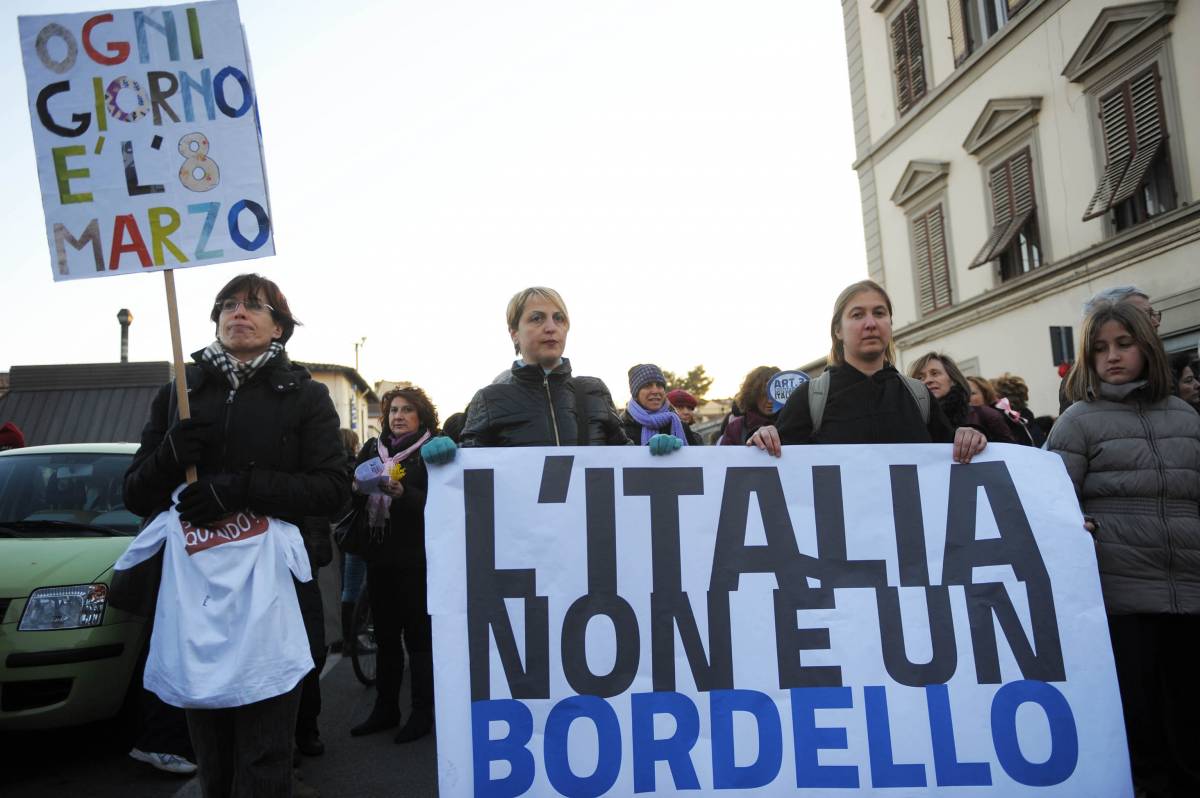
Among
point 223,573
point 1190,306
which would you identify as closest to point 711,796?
point 223,573

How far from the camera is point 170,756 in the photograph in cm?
395

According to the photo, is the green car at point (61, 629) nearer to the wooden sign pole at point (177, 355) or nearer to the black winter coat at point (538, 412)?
the wooden sign pole at point (177, 355)

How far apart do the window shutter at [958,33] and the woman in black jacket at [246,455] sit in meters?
16.6

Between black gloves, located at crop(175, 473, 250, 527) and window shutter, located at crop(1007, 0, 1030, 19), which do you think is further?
window shutter, located at crop(1007, 0, 1030, 19)

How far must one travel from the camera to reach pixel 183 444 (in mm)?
2543

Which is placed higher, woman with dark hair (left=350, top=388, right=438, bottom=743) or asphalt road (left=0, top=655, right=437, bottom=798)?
woman with dark hair (left=350, top=388, right=438, bottom=743)

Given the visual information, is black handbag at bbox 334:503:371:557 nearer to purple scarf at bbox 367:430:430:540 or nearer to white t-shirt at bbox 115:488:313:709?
purple scarf at bbox 367:430:430:540

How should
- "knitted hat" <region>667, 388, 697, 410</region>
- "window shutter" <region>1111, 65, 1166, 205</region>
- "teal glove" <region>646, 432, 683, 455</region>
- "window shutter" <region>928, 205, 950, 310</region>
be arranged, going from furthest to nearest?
"window shutter" <region>928, 205, 950, 310</region>, "window shutter" <region>1111, 65, 1166, 205</region>, "knitted hat" <region>667, 388, 697, 410</region>, "teal glove" <region>646, 432, 683, 455</region>

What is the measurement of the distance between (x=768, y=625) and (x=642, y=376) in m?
3.52

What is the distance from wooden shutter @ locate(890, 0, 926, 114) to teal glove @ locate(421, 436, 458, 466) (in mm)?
17639

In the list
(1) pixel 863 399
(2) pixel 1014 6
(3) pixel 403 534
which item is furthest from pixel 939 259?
(1) pixel 863 399

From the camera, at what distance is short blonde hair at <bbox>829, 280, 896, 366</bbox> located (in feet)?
10.1

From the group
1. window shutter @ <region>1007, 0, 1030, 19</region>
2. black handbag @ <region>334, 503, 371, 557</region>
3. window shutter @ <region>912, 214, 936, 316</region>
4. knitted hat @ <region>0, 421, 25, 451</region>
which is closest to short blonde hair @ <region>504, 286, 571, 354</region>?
black handbag @ <region>334, 503, 371, 557</region>

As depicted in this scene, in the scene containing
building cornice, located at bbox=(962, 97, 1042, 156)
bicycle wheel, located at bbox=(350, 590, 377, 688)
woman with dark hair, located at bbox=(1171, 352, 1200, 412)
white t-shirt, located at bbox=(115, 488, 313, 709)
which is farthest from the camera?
building cornice, located at bbox=(962, 97, 1042, 156)
